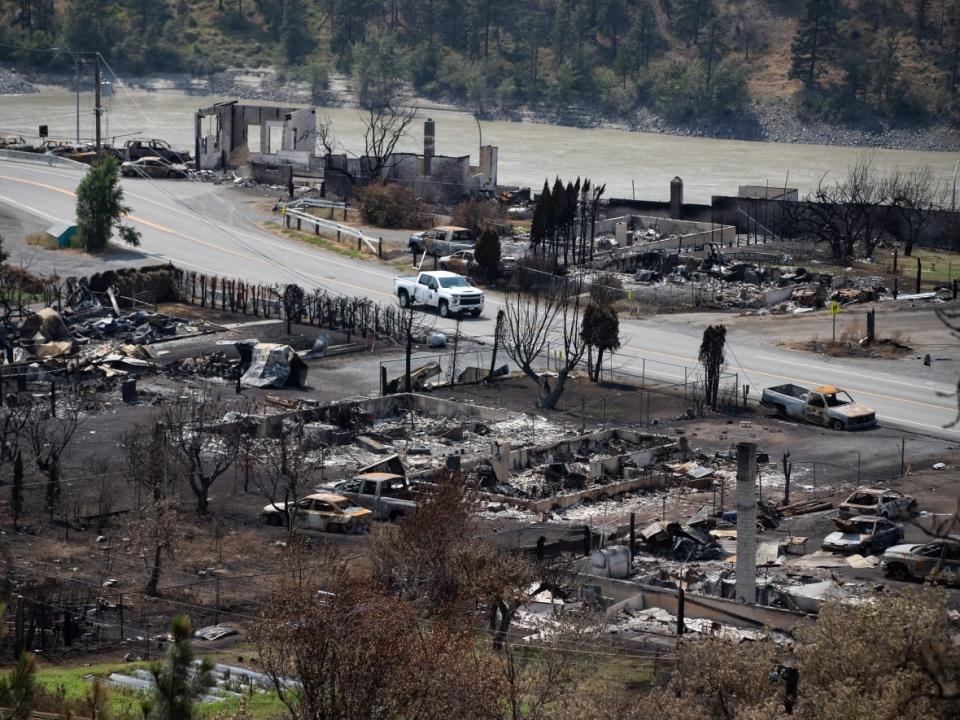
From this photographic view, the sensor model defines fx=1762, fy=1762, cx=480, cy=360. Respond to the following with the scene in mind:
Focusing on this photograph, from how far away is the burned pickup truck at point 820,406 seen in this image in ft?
115

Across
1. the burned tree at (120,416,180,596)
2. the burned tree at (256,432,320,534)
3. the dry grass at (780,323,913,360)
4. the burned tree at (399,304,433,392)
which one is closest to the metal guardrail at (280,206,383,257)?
the burned tree at (399,304,433,392)

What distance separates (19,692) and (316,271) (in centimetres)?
3720

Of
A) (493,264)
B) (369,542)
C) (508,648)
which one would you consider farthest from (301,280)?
(508,648)

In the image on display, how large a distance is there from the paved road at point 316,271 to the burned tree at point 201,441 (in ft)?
35.5

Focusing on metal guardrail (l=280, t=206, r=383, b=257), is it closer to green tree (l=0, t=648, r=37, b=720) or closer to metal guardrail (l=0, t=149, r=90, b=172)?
metal guardrail (l=0, t=149, r=90, b=172)

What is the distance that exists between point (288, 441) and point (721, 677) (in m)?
15.8

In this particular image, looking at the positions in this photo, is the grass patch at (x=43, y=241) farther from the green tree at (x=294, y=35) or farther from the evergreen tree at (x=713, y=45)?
the green tree at (x=294, y=35)

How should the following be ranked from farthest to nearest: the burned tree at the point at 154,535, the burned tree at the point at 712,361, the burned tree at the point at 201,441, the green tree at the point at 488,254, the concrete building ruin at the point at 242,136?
the concrete building ruin at the point at 242,136 → the green tree at the point at 488,254 → the burned tree at the point at 712,361 → the burned tree at the point at 201,441 → the burned tree at the point at 154,535

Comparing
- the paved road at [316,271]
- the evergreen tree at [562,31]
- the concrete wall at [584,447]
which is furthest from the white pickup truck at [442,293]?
the evergreen tree at [562,31]

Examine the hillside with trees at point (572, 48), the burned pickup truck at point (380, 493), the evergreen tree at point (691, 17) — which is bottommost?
the burned pickup truck at point (380, 493)

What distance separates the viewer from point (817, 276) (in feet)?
167

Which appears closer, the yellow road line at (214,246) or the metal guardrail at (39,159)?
the yellow road line at (214,246)

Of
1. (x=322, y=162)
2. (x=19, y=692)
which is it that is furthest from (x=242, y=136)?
(x=19, y=692)

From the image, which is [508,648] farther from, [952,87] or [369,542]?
[952,87]
